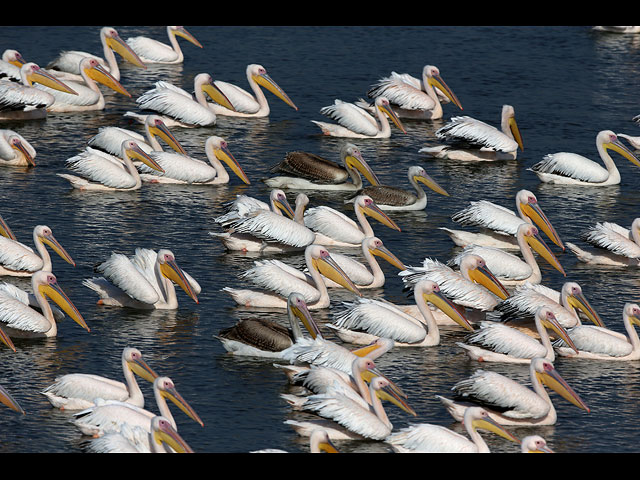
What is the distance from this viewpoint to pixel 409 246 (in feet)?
55.2

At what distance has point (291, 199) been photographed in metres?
18.6

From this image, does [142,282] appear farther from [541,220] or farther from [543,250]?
[541,220]

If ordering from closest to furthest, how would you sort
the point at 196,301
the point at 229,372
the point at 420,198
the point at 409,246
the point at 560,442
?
the point at 560,442 → the point at 229,372 → the point at 196,301 → the point at 409,246 → the point at 420,198

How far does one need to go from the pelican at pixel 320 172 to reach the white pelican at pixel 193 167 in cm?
54

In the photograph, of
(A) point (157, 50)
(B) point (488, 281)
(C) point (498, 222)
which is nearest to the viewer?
(B) point (488, 281)

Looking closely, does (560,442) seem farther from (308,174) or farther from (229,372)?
(308,174)

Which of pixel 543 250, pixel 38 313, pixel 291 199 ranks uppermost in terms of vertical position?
pixel 38 313

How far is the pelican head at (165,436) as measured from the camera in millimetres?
10398

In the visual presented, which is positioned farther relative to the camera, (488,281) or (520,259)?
(520,259)

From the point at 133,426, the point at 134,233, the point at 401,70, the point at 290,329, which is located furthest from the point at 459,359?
the point at 401,70

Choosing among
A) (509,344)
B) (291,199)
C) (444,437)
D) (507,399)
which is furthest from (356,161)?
(444,437)

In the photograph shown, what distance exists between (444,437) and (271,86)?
39.8 feet

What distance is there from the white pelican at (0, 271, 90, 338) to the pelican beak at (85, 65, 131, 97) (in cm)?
920

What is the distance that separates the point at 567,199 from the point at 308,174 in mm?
3379
